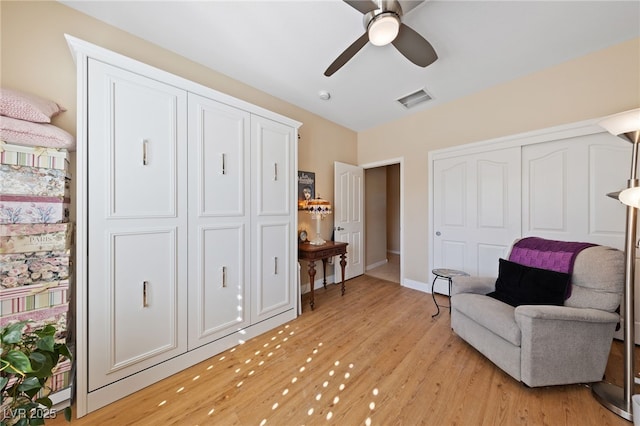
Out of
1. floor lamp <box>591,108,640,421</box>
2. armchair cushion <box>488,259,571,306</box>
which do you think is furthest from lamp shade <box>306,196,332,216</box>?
floor lamp <box>591,108,640,421</box>

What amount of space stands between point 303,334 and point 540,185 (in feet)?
10.0

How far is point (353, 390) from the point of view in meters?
1.59

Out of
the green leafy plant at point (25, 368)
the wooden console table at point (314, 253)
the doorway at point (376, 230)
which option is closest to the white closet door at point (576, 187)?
the doorway at point (376, 230)

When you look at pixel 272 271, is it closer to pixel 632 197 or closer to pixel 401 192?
pixel 401 192

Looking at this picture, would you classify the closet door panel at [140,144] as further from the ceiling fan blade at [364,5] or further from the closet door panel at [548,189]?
the closet door panel at [548,189]

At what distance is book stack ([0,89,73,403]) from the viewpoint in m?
1.27

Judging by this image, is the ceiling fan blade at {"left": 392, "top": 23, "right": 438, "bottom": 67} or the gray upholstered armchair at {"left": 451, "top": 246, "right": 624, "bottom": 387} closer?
the gray upholstered armchair at {"left": 451, "top": 246, "right": 624, "bottom": 387}

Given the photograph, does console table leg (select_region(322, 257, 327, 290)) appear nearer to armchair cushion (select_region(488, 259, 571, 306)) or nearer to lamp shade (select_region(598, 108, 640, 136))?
armchair cushion (select_region(488, 259, 571, 306))

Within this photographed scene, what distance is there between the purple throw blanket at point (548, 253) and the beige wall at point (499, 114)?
1.31 m

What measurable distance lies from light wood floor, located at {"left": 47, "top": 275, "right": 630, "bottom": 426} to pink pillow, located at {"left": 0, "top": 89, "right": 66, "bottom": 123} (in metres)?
1.81

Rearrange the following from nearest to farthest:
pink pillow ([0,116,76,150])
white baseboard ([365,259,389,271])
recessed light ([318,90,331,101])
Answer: pink pillow ([0,116,76,150]) → recessed light ([318,90,331,101]) → white baseboard ([365,259,389,271])

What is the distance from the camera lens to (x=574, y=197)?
7.63 feet

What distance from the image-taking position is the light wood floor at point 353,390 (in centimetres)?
138

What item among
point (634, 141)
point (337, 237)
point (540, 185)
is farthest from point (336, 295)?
point (634, 141)
